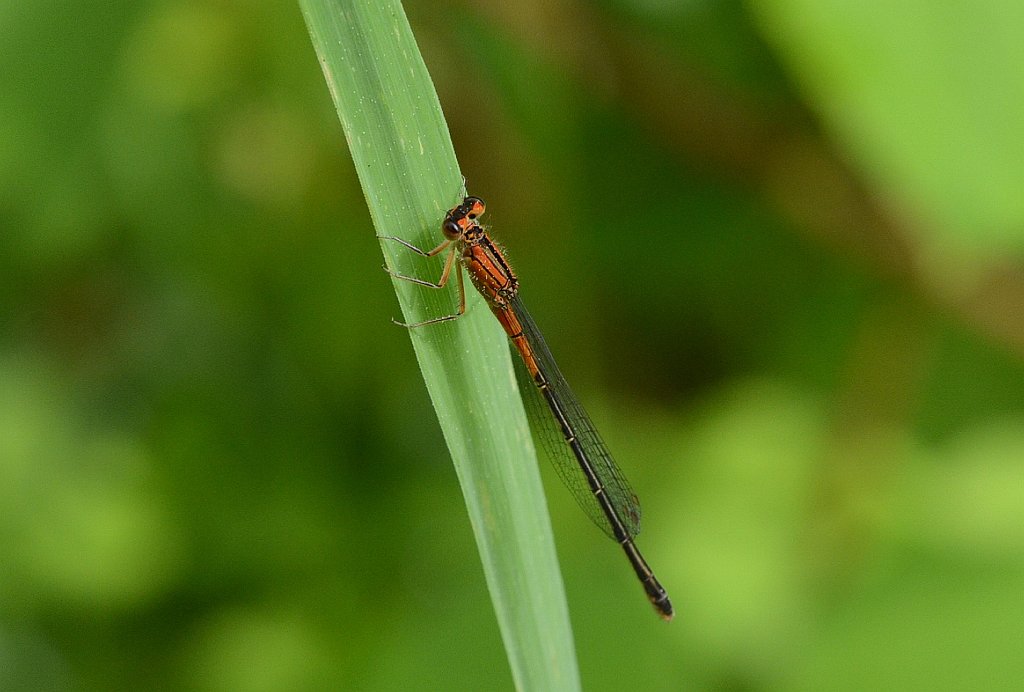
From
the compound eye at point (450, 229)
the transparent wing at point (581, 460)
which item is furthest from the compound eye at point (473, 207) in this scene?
the transparent wing at point (581, 460)

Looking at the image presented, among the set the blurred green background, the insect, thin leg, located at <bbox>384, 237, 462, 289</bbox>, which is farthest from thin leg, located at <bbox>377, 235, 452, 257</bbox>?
the blurred green background

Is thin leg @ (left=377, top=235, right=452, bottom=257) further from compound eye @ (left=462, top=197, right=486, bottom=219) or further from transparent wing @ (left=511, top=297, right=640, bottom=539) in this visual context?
transparent wing @ (left=511, top=297, right=640, bottom=539)

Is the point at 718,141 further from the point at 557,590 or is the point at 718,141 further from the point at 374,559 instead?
the point at 557,590

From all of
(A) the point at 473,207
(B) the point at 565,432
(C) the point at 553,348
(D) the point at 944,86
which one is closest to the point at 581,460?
(B) the point at 565,432

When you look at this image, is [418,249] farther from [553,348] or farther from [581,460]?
[553,348]

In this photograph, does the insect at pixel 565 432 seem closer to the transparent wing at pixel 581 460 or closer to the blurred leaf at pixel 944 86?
the transparent wing at pixel 581 460

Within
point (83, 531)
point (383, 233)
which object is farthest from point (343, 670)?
point (383, 233)
